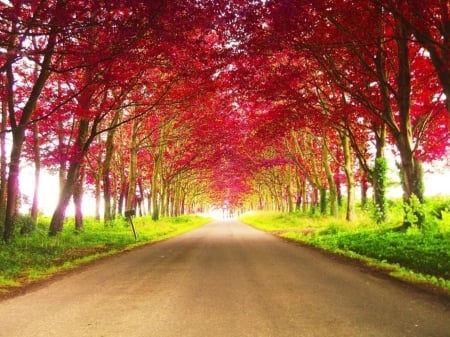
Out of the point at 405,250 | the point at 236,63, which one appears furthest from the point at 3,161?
the point at 405,250

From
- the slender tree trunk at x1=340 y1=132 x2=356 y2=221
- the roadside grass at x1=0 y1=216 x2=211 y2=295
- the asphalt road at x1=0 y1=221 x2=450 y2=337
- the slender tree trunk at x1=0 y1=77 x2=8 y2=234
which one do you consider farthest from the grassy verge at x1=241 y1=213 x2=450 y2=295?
the slender tree trunk at x1=0 y1=77 x2=8 y2=234

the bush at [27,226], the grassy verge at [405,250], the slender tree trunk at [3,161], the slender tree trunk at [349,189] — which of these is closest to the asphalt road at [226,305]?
the grassy verge at [405,250]

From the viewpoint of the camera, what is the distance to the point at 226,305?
6301 millimetres

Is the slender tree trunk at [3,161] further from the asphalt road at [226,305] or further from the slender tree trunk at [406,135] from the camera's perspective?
the slender tree trunk at [406,135]

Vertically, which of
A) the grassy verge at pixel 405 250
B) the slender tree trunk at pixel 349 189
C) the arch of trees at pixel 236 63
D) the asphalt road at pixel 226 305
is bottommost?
the asphalt road at pixel 226 305

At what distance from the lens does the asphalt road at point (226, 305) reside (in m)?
5.04

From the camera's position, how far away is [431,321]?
5277 mm

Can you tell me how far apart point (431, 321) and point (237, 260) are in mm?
7249

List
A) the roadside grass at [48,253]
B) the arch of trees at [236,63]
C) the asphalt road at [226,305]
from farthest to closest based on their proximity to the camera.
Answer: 1. the arch of trees at [236,63]
2. the roadside grass at [48,253]
3. the asphalt road at [226,305]

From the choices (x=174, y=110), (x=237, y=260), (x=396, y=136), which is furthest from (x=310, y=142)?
(x=237, y=260)

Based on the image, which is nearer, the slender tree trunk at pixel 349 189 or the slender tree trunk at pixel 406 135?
the slender tree trunk at pixel 406 135

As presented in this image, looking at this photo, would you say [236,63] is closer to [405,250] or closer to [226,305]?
[405,250]

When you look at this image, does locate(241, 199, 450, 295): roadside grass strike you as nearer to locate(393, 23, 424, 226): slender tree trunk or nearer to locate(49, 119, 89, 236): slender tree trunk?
locate(393, 23, 424, 226): slender tree trunk

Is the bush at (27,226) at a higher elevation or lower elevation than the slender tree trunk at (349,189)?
lower
